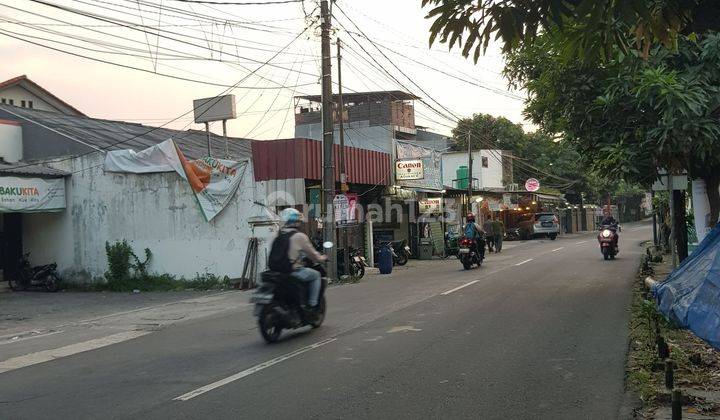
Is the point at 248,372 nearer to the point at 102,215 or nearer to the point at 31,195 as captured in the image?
the point at 102,215

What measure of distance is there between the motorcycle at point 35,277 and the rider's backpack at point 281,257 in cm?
1422

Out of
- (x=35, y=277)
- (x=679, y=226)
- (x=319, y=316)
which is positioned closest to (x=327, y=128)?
(x=319, y=316)

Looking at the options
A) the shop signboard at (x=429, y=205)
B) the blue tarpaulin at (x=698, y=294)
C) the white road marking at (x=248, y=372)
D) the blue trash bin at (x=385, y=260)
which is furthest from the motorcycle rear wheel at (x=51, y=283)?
the blue tarpaulin at (x=698, y=294)

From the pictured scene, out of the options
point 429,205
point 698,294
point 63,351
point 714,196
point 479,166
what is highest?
point 479,166

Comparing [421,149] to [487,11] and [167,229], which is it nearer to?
[167,229]

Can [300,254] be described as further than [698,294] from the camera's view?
Yes

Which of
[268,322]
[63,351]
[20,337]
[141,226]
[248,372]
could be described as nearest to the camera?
[248,372]

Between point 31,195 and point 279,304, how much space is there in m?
14.2

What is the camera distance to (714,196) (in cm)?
1379

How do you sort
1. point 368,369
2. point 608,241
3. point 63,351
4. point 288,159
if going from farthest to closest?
point 608,241 < point 288,159 < point 63,351 < point 368,369

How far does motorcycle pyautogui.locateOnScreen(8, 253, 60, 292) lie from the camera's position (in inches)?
795

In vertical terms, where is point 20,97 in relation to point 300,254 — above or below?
above

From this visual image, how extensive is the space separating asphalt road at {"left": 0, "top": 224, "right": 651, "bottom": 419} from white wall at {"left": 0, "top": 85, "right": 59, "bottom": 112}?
24.8 metres

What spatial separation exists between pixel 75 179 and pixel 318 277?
47.6 feet
